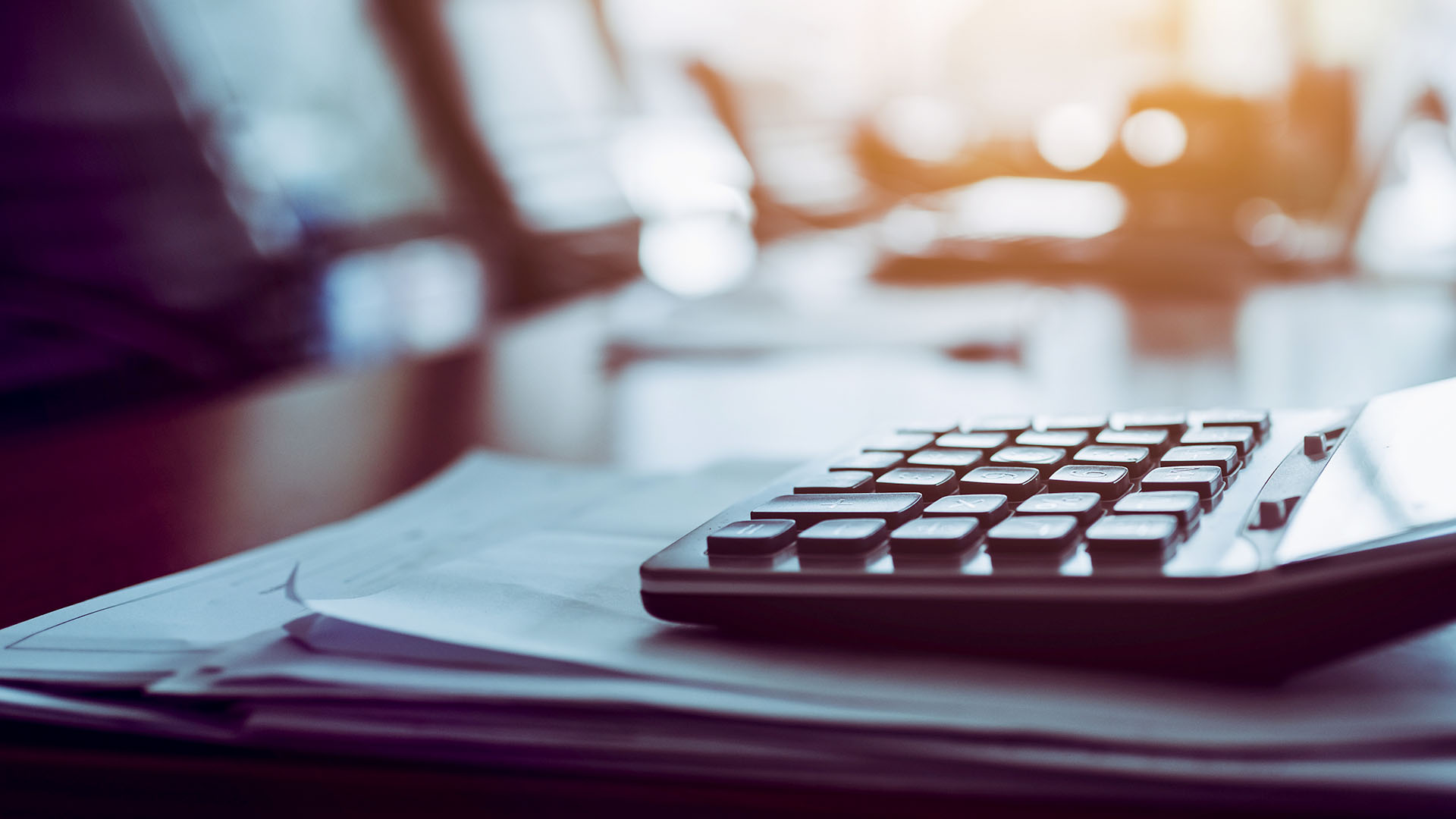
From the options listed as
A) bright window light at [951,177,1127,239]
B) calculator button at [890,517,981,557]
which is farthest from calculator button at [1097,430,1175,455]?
bright window light at [951,177,1127,239]

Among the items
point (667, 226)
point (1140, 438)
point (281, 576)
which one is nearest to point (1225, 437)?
point (1140, 438)

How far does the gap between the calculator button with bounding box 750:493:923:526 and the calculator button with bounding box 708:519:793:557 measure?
0.5 inches

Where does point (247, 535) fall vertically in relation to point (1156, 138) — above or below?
below

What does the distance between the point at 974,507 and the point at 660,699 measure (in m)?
0.10

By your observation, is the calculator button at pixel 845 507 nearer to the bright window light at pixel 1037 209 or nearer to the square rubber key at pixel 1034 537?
the square rubber key at pixel 1034 537

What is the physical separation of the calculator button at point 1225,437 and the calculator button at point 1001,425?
2.2 inches

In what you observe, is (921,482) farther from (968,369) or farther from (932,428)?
(968,369)

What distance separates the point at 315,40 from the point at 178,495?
147cm

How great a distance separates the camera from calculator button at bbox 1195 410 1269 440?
42 cm

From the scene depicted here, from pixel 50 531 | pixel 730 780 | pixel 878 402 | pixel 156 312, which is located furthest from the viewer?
pixel 156 312

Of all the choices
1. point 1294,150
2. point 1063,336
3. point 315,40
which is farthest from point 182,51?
point 1294,150

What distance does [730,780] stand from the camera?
271mm

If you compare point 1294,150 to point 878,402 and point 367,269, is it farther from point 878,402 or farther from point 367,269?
point 878,402

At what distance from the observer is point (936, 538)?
0.30m
